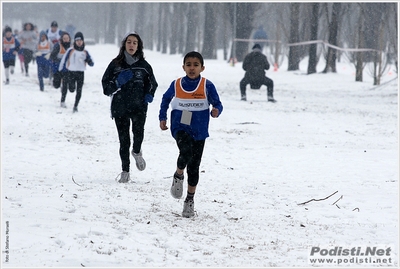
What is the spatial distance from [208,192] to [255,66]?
11268mm

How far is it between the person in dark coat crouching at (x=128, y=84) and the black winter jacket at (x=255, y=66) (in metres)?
10.8

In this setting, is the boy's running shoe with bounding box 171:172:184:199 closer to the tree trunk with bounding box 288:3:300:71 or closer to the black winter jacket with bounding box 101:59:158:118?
the black winter jacket with bounding box 101:59:158:118

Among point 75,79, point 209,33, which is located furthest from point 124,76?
point 209,33

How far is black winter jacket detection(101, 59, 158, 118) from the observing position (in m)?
8.45

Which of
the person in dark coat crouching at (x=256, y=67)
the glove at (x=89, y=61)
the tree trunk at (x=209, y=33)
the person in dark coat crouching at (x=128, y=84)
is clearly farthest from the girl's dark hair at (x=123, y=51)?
the tree trunk at (x=209, y=33)

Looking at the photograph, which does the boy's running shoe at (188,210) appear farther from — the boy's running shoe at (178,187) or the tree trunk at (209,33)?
the tree trunk at (209,33)

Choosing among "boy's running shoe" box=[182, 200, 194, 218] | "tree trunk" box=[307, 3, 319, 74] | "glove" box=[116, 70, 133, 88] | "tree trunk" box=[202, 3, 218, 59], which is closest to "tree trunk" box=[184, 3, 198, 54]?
"tree trunk" box=[202, 3, 218, 59]

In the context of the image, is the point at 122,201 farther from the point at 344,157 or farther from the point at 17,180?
the point at 344,157

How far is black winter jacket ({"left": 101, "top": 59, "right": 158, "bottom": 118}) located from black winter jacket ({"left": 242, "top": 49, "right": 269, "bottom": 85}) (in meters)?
10.8

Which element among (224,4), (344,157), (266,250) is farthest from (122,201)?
(224,4)

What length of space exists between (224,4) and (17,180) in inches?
1375

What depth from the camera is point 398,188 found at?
8.77 meters

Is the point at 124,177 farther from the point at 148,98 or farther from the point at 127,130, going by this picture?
the point at 148,98

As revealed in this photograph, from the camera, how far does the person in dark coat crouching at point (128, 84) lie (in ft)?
27.6
